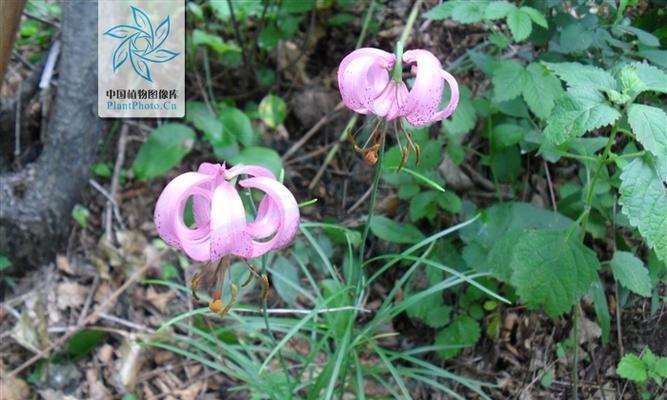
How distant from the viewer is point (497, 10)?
5.97 feet

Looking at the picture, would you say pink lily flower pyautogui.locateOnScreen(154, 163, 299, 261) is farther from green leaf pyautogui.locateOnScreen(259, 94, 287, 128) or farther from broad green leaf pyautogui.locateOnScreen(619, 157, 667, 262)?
green leaf pyautogui.locateOnScreen(259, 94, 287, 128)

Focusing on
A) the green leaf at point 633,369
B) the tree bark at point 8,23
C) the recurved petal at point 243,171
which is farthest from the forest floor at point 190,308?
the recurved petal at point 243,171

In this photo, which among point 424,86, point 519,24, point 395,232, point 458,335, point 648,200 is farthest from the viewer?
point 395,232

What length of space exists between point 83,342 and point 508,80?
148cm

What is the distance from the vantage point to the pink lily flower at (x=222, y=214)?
1110 mm

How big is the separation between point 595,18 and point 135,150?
66.0 inches

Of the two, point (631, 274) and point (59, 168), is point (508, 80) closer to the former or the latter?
point (631, 274)

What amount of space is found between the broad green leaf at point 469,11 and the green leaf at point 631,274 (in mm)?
699

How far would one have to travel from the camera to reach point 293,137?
2873 mm

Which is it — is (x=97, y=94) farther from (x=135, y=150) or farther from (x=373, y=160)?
(x=373, y=160)

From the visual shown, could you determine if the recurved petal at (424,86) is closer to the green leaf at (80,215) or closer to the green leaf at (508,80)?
the green leaf at (508,80)

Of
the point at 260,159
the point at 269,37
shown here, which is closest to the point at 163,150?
the point at 260,159

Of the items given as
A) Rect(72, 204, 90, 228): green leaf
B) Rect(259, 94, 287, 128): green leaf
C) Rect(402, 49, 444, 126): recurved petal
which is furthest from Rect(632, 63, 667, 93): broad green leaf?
Rect(72, 204, 90, 228): green leaf

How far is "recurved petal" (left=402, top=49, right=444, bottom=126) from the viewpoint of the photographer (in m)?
1.22
